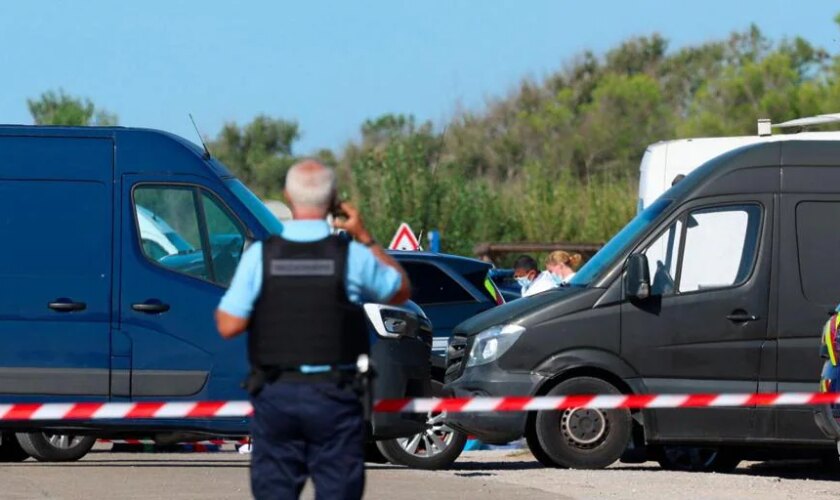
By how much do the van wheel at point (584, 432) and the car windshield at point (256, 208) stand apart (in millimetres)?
2321

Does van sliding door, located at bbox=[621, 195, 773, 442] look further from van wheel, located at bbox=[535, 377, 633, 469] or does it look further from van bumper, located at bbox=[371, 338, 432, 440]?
van bumper, located at bbox=[371, 338, 432, 440]

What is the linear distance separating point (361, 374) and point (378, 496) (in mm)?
4359

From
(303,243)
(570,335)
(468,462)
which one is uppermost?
(303,243)

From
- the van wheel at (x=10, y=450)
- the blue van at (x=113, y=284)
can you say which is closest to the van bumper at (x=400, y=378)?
the blue van at (x=113, y=284)

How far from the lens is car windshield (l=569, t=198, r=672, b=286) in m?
13.1

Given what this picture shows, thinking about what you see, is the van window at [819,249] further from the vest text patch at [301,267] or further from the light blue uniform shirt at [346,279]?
the vest text patch at [301,267]

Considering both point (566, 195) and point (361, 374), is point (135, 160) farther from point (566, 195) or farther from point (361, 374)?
point (566, 195)

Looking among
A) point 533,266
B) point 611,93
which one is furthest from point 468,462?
point 611,93

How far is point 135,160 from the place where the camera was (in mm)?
12281

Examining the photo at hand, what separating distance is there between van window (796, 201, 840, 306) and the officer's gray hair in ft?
22.4

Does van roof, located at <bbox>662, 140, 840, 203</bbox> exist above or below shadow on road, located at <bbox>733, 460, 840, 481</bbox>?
above

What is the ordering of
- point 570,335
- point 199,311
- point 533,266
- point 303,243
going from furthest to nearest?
point 533,266 → point 570,335 → point 199,311 → point 303,243

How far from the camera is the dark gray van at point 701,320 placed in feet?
42.0

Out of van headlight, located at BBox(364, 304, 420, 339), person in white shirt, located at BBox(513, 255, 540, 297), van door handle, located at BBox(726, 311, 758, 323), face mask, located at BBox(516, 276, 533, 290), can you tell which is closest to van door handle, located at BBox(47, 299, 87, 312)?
van headlight, located at BBox(364, 304, 420, 339)
